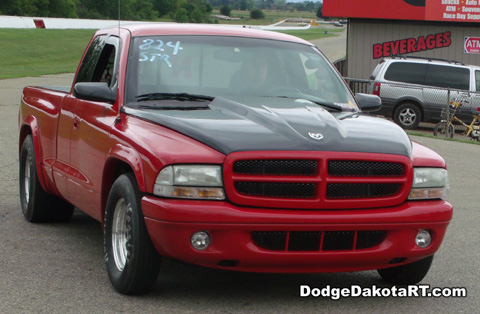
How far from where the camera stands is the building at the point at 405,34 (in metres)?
30.8

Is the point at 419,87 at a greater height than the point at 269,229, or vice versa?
the point at 269,229

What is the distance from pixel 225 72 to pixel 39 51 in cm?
4306

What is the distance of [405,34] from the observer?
104 ft

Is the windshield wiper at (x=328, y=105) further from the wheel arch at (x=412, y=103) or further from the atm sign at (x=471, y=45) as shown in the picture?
the atm sign at (x=471, y=45)

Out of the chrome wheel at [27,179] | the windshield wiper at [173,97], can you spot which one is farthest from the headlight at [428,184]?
the chrome wheel at [27,179]

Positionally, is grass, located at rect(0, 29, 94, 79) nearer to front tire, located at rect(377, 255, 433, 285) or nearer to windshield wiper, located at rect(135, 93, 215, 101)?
windshield wiper, located at rect(135, 93, 215, 101)

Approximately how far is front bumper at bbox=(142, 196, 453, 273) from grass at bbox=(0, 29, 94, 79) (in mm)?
28790

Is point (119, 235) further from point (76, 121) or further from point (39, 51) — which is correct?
point (39, 51)

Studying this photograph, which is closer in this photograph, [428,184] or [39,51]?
[428,184]

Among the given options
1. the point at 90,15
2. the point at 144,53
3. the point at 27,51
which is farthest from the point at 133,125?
the point at 90,15

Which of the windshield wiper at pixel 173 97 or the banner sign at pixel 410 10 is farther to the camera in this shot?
the banner sign at pixel 410 10

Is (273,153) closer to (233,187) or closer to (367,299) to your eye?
(233,187)

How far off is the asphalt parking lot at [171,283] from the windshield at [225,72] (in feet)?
3.93

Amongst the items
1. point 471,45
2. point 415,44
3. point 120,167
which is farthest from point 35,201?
point 471,45
